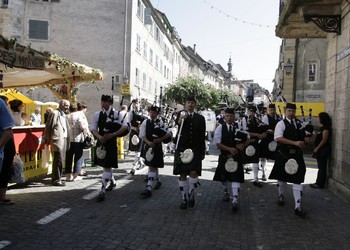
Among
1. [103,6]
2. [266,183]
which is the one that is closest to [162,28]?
[103,6]

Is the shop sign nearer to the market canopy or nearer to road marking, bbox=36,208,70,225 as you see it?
the market canopy

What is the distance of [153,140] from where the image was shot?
27.0ft

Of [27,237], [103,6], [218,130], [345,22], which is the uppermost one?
[103,6]

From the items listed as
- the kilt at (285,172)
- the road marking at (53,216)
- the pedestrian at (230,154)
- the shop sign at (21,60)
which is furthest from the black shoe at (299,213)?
the shop sign at (21,60)

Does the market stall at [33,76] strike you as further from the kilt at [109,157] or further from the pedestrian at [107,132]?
the kilt at [109,157]

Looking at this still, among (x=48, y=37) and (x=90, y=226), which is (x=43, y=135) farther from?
(x=48, y=37)

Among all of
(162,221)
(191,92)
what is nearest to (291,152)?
(162,221)

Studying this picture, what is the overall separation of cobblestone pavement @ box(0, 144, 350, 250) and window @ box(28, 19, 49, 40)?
23126 millimetres

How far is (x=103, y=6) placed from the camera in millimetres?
29891

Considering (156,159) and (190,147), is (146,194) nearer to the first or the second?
(156,159)

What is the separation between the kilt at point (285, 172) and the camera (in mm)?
6929

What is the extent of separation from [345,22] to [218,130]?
3.92 metres

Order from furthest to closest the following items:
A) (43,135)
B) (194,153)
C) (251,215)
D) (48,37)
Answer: (48,37)
(43,135)
(194,153)
(251,215)

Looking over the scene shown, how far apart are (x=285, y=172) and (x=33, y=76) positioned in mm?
7489
